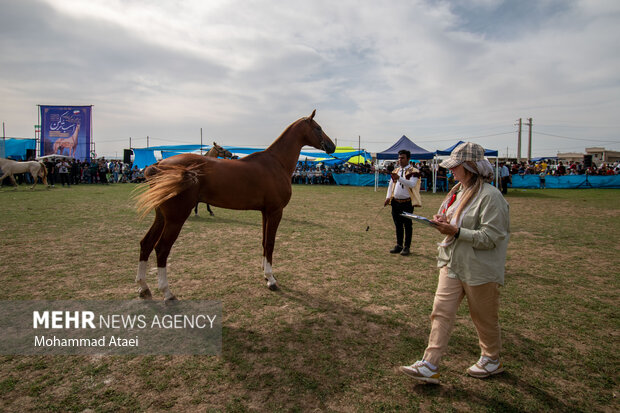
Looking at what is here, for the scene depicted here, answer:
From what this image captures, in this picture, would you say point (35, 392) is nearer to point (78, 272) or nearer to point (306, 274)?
point (78, 272)

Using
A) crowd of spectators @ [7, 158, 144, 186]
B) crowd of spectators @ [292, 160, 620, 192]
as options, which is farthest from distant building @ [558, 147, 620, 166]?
crowd of spectators @ [7, 158, 144, 186]

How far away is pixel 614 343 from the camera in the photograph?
11.0 feet

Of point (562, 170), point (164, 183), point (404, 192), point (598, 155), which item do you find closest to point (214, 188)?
point (164, 183)

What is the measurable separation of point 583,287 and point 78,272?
25.3ft

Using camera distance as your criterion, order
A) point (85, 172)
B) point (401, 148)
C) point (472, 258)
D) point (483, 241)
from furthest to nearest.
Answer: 1. point (85, 172)
2. point (401, 148)
3. point (472, 258)
4. point (483, 241)

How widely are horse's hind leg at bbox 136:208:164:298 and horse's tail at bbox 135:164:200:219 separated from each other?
0.41m

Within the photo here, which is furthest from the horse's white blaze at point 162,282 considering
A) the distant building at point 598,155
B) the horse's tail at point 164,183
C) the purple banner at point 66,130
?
the distant building at point 598,155

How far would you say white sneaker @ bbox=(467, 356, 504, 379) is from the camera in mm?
2773

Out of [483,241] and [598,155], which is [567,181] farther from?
[598,155]

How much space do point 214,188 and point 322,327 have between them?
7.22 feet

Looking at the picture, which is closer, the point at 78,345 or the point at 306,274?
the point at 78,345

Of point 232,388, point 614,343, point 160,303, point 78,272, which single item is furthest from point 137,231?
point 614,343

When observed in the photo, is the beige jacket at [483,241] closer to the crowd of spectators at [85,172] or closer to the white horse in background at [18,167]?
the crowd of spectators at [85,172]

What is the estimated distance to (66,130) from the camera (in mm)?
27516
